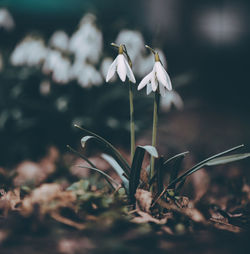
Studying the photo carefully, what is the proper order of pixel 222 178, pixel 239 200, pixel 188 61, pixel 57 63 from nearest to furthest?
pixel 239 200
pixel 222 178
pixel 57 63
pixel 188 61

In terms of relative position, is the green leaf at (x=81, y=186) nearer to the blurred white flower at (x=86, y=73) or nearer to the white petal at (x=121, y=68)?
the white petal at (x=121, y=68)

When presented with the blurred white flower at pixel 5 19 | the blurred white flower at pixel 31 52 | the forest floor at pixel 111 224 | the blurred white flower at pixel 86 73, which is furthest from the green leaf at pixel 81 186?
the blurred white flower at pixel 5 19

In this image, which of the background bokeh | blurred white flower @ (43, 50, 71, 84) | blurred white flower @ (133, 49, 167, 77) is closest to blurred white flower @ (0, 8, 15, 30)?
the background bokeh

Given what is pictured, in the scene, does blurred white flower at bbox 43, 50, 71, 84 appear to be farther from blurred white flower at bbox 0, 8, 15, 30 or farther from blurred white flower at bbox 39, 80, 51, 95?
blurred white flower at bbox 0, 8, 15, 30

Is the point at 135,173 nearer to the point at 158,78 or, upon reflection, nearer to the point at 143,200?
the point at 143,200

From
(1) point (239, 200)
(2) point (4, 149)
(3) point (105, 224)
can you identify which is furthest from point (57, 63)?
(3) point (105, 224)

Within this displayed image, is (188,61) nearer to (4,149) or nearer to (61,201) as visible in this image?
(4,149)
